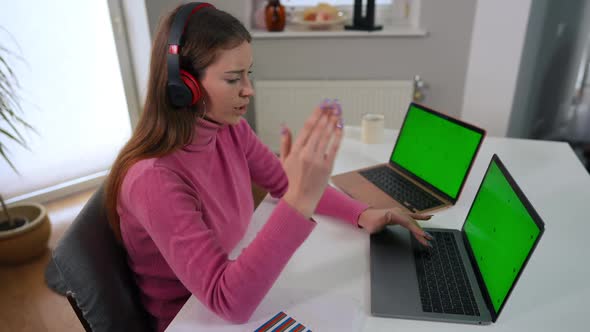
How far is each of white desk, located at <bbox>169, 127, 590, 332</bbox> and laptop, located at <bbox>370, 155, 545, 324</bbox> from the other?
3 centimetres

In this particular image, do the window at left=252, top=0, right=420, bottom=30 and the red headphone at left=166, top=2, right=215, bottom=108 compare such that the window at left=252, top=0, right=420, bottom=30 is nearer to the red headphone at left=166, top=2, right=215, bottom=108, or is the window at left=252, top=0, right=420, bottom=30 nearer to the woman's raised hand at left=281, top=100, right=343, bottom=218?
the red headphone at left=166, top=2, right=215, bottom=108

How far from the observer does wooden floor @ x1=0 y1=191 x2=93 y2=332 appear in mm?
1820

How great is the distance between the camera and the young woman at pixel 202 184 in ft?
2.63

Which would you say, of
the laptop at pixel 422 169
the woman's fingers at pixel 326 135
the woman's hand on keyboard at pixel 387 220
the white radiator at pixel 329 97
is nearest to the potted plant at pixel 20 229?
the white radiator at pixel 329 97

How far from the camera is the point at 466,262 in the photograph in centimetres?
100

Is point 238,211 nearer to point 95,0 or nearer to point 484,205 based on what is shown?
point 484,205

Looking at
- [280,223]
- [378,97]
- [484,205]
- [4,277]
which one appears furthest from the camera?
[378,97]

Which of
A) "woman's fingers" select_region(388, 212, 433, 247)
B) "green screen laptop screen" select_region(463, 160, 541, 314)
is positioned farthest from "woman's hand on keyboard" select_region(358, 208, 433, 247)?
"green screen laptop screen" select_region(463, 160, 541, 314)

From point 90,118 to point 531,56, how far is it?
268 cm

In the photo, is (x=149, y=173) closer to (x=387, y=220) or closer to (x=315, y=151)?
(x=315, y=151)

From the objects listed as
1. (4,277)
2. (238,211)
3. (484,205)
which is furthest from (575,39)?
(4,277)

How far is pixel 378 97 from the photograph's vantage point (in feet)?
8.95

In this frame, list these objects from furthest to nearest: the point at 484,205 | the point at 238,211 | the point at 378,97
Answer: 1. the point at 378,97
2. the point at 238,211
3. the point at 484,205

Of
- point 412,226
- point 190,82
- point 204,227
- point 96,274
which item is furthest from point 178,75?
point 412,226
